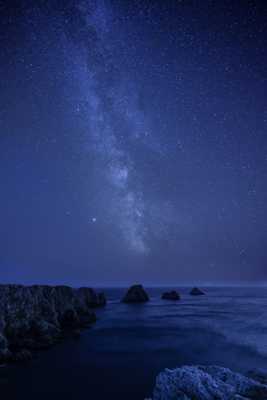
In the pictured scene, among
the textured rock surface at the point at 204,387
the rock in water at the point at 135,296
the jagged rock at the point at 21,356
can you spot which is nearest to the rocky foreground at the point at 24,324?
the jagged rock at the point at 21,356

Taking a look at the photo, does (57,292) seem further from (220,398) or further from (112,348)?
(220,398)

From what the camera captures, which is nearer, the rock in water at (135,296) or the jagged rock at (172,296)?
the rock in water at (135,296)

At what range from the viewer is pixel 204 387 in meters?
12.0

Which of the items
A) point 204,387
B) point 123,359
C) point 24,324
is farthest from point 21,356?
point 204,387

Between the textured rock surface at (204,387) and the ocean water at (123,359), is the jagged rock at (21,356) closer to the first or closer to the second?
the ocean water at (123,359)

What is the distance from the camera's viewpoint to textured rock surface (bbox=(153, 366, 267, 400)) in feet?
38.3

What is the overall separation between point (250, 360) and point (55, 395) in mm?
18826

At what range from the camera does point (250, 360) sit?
78.7 feet

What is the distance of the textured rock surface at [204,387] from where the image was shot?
11.7 metres

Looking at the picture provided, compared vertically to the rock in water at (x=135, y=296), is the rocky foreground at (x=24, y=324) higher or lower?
higher

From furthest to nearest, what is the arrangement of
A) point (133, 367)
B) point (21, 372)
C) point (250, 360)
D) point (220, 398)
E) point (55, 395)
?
point (250, 360), point (133, 367), point (21, 372), point (55, 395), point (220, 398)

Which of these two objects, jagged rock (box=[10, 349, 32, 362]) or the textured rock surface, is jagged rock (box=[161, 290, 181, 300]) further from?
the textured rock surface

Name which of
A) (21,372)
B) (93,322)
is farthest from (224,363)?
(93,322)

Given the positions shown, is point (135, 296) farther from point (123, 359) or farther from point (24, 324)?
point (123, 359)
